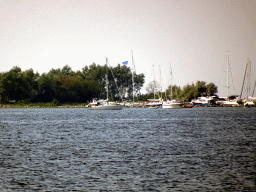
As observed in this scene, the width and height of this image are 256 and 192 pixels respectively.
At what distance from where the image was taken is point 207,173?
74.8 feet

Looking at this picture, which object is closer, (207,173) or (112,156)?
(207,173)

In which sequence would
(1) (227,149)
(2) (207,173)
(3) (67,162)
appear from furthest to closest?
(1) (227,149)
(3) (67,162)
(2) (207,173)

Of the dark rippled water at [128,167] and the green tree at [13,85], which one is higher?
the green tree at [13,85]

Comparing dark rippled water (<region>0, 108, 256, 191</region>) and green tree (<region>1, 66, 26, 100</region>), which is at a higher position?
green tree (<region>1, 66, 26, 100</region>)

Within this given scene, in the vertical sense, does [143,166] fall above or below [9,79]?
below

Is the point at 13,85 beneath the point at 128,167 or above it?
above

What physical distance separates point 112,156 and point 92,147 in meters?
6.58

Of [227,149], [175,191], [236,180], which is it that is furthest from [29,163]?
[227,149]

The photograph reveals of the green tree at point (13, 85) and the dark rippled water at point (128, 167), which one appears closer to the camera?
the dark rippled water at point (128, 167)

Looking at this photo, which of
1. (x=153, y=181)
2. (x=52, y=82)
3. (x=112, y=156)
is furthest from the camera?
(x=52, y=82)

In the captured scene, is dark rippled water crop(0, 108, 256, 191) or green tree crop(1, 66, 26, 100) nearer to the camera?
dark rippled water crop(0, 108, 256, 191)

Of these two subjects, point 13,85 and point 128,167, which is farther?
point 13,85

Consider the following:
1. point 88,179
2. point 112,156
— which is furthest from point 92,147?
point 88,179

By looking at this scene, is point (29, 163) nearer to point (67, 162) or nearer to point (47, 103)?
point (67, 162)
